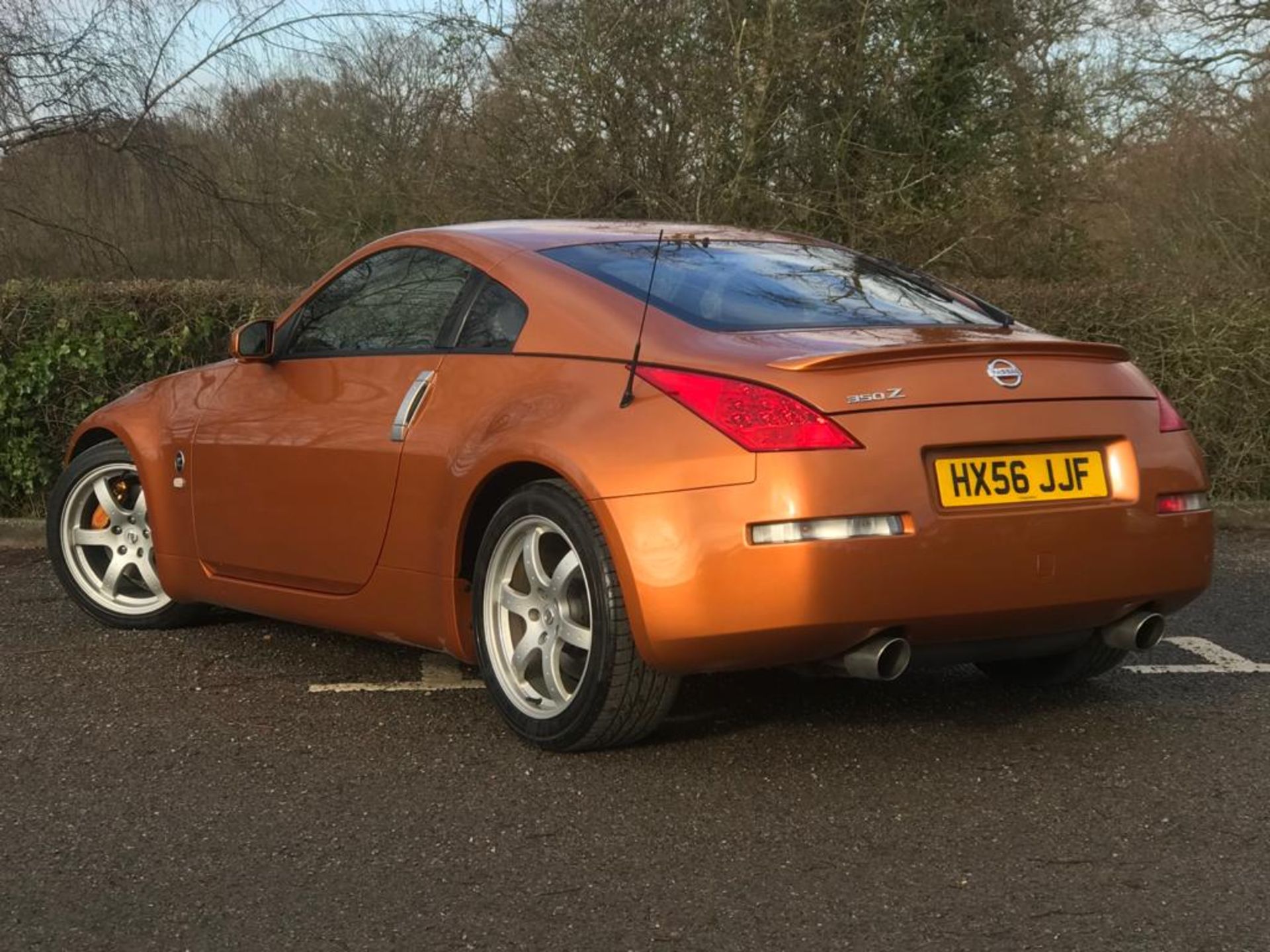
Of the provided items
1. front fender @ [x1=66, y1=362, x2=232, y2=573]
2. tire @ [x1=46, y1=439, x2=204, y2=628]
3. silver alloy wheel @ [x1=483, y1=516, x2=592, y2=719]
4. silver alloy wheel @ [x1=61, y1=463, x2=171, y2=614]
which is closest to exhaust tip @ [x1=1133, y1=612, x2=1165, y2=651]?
silver alloy wheel @ [x1=483, y1=516, x2=592, y2=719]

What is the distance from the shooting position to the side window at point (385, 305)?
4695mm

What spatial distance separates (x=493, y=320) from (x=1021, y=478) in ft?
5.12

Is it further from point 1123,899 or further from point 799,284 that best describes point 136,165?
point 1123,899

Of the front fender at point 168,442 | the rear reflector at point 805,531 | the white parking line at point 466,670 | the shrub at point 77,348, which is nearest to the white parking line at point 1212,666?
the white parking line at point 466,670

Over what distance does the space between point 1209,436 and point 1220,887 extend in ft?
21.3

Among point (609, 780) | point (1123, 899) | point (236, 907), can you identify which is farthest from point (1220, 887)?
point (236, 907)

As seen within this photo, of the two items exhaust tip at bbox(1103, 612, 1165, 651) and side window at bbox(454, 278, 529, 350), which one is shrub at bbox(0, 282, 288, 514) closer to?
side window at bbox(454, 278, 529, 350)

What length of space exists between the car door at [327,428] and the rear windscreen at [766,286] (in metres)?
0.53

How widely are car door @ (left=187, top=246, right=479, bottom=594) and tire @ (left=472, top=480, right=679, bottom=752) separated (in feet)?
1.63

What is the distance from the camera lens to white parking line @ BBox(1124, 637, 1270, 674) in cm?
510

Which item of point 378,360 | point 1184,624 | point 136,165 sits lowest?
point 1184,624

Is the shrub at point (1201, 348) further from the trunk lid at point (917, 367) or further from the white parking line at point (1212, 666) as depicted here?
the trunk lid at point (917, 367)

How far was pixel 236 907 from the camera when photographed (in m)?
3.11

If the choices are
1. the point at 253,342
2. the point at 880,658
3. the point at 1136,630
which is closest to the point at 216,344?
the point at 253,342
